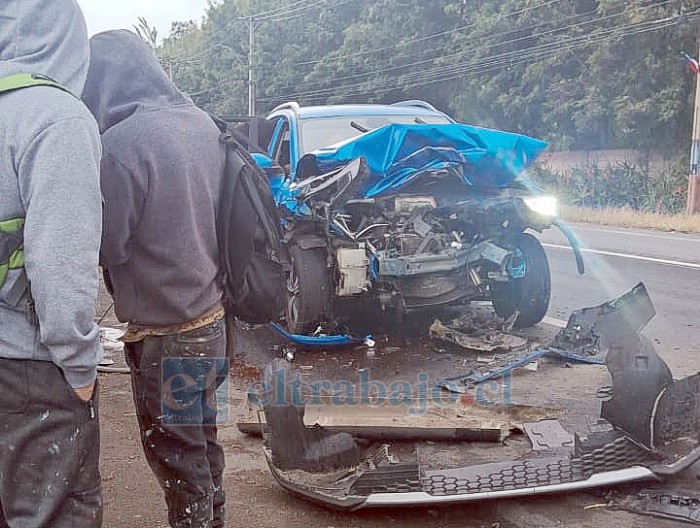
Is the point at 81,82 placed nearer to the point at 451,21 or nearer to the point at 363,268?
the point at 363,268

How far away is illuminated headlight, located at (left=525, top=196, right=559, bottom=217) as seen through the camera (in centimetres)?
575

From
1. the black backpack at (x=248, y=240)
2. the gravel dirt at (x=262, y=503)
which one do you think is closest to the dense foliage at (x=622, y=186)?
the gravel dirt at (x=262, y=503)

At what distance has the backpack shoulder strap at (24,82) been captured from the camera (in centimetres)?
194

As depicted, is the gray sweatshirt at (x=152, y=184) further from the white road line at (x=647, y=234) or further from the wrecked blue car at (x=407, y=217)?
the white road line at (x=647, y=234)

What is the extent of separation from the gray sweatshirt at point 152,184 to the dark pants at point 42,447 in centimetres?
48

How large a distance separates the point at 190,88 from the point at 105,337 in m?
50.3

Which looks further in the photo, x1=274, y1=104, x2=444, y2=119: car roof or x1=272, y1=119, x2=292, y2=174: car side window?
x1=274, y1=104, x2=444, y2=119: car roof

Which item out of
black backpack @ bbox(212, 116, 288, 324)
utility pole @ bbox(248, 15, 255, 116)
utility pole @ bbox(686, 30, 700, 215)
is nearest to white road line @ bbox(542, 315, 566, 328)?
black backpack @ bbox(212, 116, 288, 324)

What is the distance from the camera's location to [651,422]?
342cm

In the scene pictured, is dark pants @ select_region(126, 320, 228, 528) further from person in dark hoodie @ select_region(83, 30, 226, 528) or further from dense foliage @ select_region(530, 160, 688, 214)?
dense foliage @ select_region(530, 160, 688, 214)

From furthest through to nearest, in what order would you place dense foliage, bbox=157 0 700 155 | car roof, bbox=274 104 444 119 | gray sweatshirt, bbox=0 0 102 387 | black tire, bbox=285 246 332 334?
dense foliage, bbox=157 0 700 155 → car roof, bbox=274 104 444 119 → black tire, bbox=285 246 332 334 → gray sweatshirt, bbox=0 0 102 387

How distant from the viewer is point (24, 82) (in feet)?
6.40

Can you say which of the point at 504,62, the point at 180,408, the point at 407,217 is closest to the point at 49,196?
the point at 180,408

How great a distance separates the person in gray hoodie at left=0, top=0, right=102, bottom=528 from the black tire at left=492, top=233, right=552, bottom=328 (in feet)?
14.8
